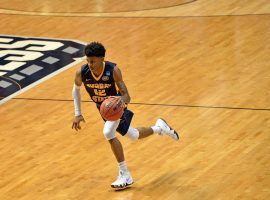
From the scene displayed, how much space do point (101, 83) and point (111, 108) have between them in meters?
0.54

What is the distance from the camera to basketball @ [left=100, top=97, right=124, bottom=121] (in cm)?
973

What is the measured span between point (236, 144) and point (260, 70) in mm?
3166

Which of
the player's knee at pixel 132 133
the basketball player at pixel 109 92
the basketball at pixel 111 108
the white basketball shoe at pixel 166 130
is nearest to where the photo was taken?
the basketball at pixel 111 108

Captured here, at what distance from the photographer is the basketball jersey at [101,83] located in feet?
33.3

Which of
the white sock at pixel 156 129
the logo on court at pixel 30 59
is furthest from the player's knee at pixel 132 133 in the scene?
the logo on court at pixel 30 59

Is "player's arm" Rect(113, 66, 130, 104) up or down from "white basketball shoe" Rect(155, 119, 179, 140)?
Answer: up

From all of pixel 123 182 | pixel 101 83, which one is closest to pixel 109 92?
pixel 101 83

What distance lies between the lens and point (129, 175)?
10.3 m

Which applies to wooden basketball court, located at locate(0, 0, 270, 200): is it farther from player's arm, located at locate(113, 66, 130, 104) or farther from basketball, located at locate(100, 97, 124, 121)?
player's arm, located at locate(113, 66, 130, 104)

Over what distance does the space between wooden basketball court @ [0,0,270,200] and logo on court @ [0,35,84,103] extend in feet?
0.87

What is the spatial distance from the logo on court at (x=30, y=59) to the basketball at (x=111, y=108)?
4.47 m

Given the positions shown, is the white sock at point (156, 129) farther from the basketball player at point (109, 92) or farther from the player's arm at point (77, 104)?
the player's arm at point (77, 104)

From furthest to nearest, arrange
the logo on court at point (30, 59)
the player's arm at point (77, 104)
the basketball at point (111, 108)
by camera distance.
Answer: the logo on court at point (30, 59) < the player's arm at point (77, 104) < the basketball at point (111, 108)

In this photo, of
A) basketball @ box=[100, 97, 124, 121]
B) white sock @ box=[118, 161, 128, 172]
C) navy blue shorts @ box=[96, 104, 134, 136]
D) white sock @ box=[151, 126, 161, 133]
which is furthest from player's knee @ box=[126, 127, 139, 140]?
basketball @ box=[100, 97, 124, 121]
